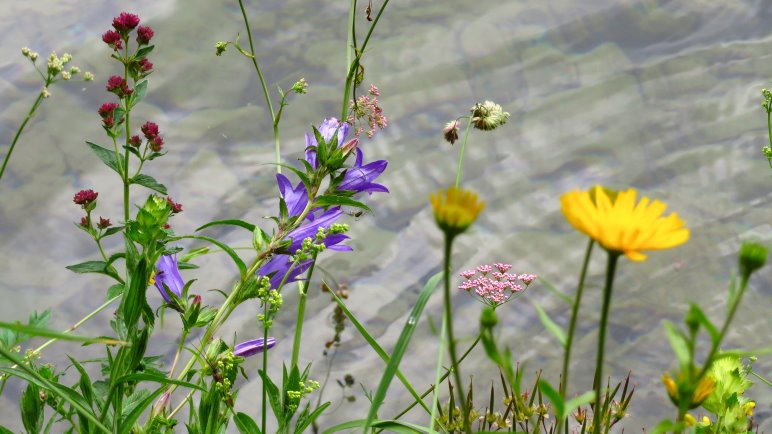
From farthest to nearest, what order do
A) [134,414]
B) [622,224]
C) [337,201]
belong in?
[337,201] → [134,414] → [622,224]

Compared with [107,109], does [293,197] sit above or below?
Result: below

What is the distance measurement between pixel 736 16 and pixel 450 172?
981 millimetres

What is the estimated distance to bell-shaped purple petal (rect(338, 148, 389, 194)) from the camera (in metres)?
1.10

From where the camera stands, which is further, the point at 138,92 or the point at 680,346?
the point at 138,92

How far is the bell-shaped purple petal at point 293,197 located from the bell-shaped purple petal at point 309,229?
0.9 inches

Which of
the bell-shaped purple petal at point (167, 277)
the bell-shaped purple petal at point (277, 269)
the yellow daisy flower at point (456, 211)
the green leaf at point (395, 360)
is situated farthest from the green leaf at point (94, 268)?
the yellow daisy flower at point (456, 211)

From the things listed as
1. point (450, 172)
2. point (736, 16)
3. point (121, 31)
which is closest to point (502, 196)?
point (450, 172)

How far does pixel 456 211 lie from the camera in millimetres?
547

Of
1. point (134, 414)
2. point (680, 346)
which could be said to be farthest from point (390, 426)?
point (680, 346)

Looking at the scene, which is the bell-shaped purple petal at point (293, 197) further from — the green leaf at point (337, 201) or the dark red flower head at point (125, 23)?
the dark red flower head at point (125, 23)

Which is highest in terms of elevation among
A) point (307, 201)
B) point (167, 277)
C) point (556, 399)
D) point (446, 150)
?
point (446, 150)

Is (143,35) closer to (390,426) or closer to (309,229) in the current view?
(309,229)

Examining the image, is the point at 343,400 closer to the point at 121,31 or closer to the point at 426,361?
the point at 426,361

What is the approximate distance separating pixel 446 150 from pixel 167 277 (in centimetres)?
121
